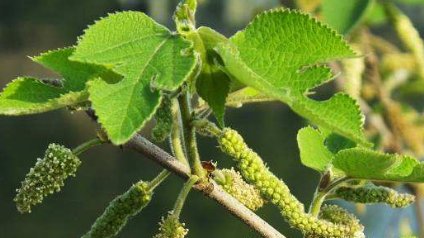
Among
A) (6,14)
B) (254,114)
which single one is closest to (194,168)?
(254,114)

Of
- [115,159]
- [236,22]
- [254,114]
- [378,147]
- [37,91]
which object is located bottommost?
[37,91]

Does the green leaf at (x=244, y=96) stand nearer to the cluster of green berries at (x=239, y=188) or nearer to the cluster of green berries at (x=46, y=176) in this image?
the cluster of green berries at (x=239, y=188)

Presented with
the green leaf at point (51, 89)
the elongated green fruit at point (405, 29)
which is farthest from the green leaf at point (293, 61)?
the elongated green fruit at point (405, 29)

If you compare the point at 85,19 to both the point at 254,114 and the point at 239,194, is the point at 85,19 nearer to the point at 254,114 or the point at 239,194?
the point at 254,114

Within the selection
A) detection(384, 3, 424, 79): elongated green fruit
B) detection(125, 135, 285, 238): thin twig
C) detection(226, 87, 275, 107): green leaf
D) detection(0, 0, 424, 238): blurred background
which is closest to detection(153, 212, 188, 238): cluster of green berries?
detection(125, 135, 285, 238): thin twig

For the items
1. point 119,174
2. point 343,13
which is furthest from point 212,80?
point 119,174

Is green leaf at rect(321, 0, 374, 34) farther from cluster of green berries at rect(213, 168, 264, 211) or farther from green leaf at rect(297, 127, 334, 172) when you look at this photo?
cluster of green berries at rect(213, 168, 264, 211)
